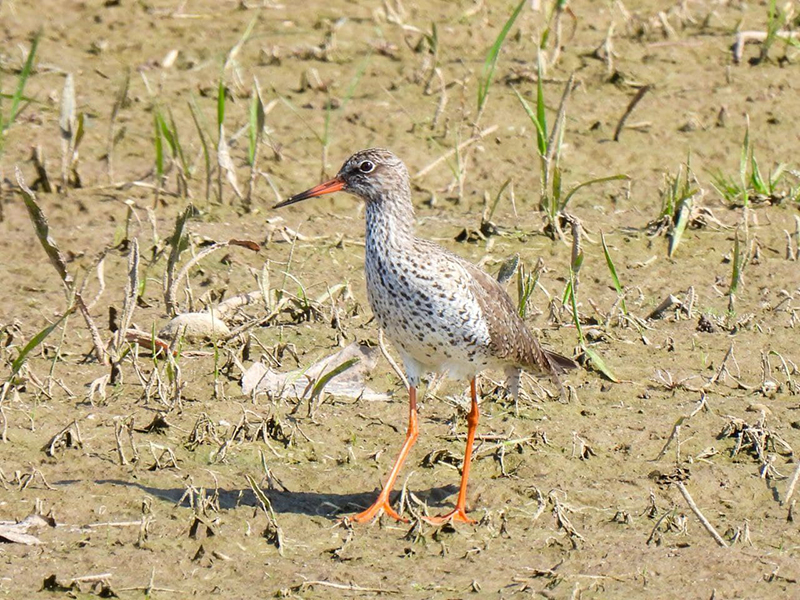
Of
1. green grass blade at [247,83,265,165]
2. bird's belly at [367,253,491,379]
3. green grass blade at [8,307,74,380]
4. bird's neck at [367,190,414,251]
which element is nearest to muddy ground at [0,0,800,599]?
green grass blade at [8,307,74,380]

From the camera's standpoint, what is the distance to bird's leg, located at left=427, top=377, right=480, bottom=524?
19.1ft

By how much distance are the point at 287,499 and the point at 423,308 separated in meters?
1.04

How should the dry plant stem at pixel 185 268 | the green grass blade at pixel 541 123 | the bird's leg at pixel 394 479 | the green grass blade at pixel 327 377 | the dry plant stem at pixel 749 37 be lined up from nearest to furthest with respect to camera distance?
the bird's leg at pixel 394 479, the green grass blade at pixel 327 377, the dry plant stem at pixel 185 268, the green grass blade at pixel 541 123, the dry plant stem at pixel 749 37

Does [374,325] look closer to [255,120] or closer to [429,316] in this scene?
[429,316]

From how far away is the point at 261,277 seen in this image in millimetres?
7605

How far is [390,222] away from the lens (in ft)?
20.4

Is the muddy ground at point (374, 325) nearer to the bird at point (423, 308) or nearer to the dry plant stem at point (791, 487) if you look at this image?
the dry plant stem at point (791, 487)

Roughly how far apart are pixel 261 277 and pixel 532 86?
351cm

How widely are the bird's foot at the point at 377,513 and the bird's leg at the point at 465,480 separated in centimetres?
17

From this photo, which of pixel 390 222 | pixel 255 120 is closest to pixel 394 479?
pixel 390 222

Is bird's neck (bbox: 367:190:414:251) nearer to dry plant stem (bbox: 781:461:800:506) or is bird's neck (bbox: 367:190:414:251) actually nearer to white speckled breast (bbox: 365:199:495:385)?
white speckled breast (bbox: 365:199:495:385)

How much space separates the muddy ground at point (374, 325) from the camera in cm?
550

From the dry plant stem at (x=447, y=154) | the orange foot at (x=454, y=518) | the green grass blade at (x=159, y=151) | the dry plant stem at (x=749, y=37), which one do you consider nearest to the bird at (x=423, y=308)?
the orange foot at (x=454, y=518)

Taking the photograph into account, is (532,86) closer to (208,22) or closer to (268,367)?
(208,22)
